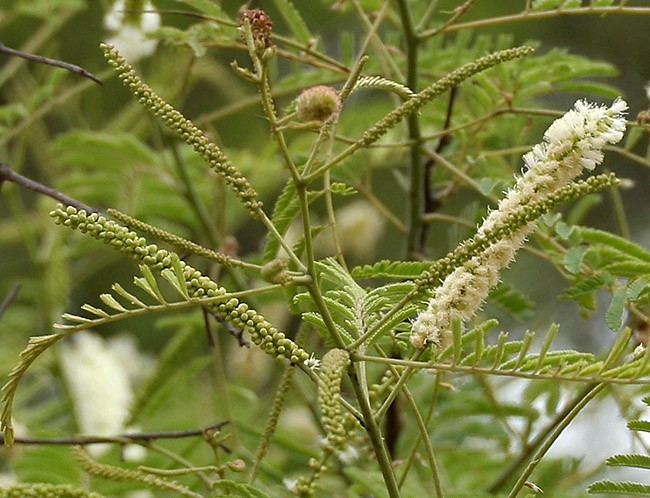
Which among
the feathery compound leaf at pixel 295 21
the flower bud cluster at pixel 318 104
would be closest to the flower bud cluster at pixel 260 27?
the flower bud cluster at pixel 318 104

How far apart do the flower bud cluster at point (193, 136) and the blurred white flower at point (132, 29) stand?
505 mm

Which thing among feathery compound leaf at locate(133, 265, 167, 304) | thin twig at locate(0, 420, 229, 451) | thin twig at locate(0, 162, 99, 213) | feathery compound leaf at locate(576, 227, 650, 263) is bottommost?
thin twig at locate(0, 420, 229, 451)

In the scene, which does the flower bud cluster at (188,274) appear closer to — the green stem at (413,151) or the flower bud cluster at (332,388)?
the flower bud cluster at (332,388)

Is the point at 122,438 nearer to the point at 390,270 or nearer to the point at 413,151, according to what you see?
the point at 390,270

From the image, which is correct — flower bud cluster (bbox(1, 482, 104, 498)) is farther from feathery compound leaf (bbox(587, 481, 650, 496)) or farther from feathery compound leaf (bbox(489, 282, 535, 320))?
feathery compound leaf (bbox(489, 282, 535, 320))

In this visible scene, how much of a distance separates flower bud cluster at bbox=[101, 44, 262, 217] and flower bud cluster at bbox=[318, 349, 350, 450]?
89 mm

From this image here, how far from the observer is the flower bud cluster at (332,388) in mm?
534

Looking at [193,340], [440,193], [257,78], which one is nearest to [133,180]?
[193,340]

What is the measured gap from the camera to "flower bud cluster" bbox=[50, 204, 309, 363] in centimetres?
50

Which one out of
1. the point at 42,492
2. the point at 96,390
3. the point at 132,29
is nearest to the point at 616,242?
the point at 42,492

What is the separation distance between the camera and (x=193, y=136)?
1.75ft

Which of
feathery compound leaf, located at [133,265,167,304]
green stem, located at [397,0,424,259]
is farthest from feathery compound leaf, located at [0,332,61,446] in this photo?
green stem, located at [397,0,424,259]

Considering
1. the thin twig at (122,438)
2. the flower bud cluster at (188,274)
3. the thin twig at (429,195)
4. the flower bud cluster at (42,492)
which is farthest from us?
the thin twig at (429,195)

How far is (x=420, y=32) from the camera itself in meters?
0.92
